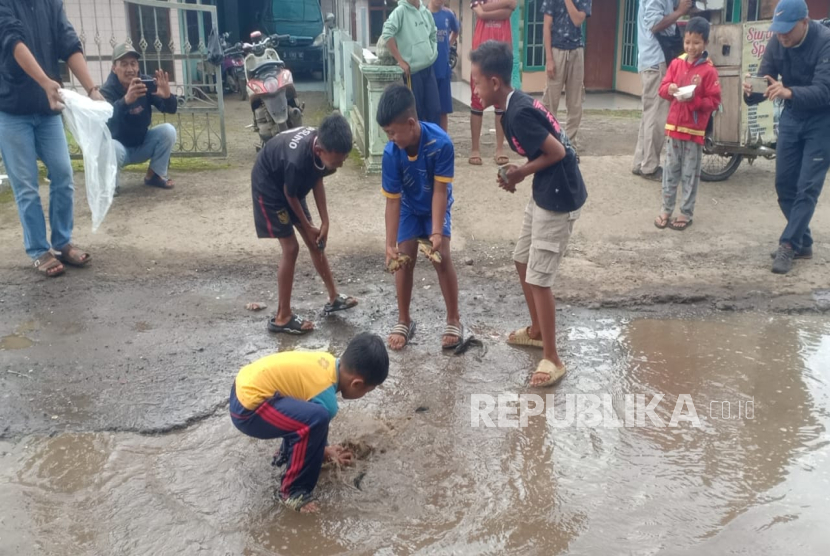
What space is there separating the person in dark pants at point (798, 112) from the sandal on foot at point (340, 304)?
10.00 ft

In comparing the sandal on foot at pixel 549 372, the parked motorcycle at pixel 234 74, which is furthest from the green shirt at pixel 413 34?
the parked motorcycle at pixel 234 74

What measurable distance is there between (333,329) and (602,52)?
1104cm

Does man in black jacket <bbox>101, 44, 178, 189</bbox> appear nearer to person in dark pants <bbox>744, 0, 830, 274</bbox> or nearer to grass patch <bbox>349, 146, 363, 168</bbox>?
grass patch <bbox>349, 146, 363, 168</bbox>

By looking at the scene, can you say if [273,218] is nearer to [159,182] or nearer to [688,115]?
[159,182]

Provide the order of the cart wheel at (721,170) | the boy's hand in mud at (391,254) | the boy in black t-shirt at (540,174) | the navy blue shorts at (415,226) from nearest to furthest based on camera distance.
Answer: the boy in black t-shirt at (540,174), the boy's hand in mud at (391,254), the navy blue shorts at (415,226), the cart wheel at (721,170)

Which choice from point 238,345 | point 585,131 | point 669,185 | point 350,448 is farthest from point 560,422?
point 585,131

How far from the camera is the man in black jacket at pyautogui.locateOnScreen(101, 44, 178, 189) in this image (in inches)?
263

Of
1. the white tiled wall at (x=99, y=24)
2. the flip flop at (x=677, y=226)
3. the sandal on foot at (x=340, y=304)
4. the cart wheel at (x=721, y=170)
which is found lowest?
the sandal on foot at (x=340, y=304)

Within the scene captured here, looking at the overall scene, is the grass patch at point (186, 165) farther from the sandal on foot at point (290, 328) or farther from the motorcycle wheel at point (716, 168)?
the motorcycle wheel at point (716, 168)

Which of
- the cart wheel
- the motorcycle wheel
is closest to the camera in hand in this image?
the motorcycle wheel

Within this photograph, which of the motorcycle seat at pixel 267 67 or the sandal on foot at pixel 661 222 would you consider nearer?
the sandal on foot at pixel 661 222

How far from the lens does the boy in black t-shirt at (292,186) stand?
4133 millimetres

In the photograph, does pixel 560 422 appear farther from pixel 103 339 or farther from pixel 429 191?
pixel 103 339

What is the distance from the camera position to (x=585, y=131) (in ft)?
32.8
